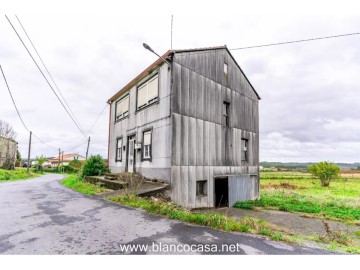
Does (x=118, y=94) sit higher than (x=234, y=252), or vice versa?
(x=118, y=94)

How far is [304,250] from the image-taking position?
15.7 feet

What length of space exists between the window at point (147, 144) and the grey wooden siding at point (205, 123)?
2.47 meters

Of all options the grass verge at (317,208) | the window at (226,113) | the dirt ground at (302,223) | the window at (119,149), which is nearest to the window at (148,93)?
the window at (119,149)

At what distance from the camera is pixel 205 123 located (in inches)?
535

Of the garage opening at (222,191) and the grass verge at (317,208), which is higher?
the garage opening at (222,191)

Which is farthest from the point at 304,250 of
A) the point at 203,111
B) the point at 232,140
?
the point at 232,140

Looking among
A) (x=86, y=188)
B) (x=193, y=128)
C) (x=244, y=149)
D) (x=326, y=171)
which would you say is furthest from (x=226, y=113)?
(x=326, y=171)

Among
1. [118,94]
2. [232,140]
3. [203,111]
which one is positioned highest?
[118,94]

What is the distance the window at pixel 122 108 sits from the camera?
691 inches

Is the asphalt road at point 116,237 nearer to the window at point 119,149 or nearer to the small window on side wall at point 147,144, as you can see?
the small window on side wall at point 147,144

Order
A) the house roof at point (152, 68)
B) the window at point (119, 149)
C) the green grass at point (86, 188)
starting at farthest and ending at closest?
1. the window at point (119, 149)
2. the green grass at point (86, 188)
3. the house roof at point (152, 68)

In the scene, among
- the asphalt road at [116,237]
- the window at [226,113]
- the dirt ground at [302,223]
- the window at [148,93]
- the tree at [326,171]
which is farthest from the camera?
the tree at [326,171]
